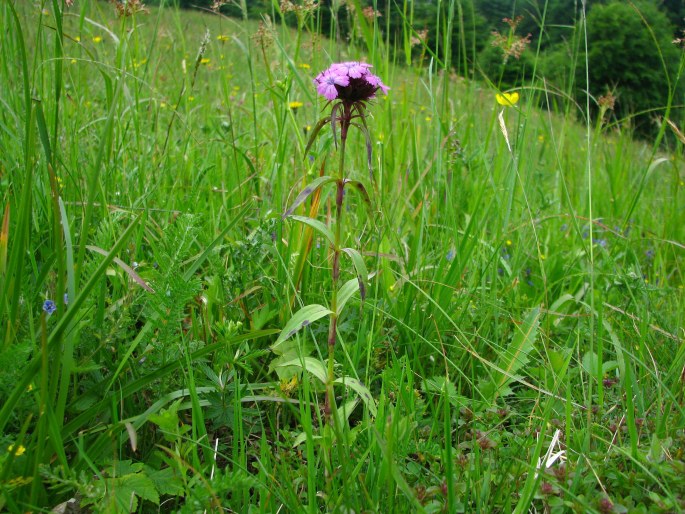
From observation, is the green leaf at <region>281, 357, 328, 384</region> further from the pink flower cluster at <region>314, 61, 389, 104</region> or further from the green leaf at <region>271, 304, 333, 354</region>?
the pink flower cluster at <region>314, 61, 389, 104</region>

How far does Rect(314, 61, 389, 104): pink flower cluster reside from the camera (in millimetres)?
941

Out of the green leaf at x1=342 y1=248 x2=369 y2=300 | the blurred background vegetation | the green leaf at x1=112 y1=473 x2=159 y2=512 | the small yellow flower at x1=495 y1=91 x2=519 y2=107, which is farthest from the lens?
the blurred background vegetation

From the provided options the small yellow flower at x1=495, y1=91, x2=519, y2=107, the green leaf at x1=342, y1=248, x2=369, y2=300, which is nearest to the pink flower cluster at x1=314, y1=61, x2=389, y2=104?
the green leaf at x1=342, y1=248, x2=369, y2=300

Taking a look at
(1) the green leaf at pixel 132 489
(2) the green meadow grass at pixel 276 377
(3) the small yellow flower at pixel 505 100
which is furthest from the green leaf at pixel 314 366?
(3) the small yellow flower at pixel 505 100

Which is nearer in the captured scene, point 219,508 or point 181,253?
point 219,508

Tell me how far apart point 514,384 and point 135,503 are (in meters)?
0.90

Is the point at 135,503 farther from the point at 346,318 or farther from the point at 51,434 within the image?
the point at 346,318

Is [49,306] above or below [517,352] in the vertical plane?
above

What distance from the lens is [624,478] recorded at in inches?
34.1

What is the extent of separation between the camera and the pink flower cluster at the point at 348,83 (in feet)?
3.09

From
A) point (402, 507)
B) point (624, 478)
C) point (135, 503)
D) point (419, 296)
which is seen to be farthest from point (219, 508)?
point (419, 296)

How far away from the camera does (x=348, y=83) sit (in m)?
0.94

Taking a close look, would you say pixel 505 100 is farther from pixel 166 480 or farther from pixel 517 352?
pixel 166 480

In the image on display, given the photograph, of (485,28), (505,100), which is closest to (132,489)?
(505,100)
